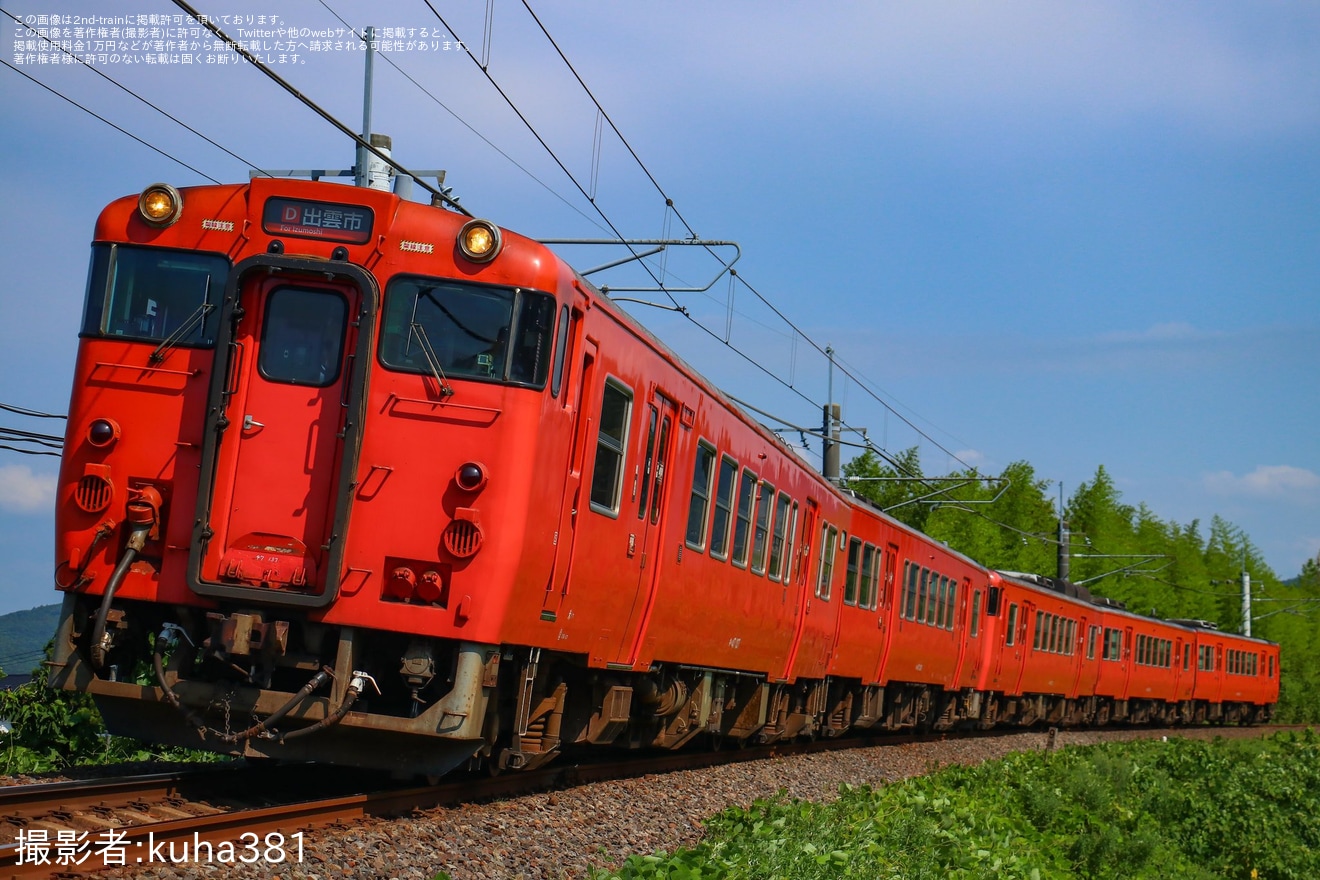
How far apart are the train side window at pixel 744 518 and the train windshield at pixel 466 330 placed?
15.5ft

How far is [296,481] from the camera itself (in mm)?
7582

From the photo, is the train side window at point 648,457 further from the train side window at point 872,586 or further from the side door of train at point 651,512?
the train side window at point 872,586

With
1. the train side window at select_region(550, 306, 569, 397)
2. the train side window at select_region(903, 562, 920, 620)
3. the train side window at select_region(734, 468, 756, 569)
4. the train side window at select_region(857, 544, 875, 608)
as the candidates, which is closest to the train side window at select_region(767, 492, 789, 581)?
the train side window at select_region(734, 468, 756, 569)

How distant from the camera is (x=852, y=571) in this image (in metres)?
17.0

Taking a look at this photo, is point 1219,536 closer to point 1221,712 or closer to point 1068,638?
point 1221,712

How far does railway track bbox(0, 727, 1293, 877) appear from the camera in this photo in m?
5.70

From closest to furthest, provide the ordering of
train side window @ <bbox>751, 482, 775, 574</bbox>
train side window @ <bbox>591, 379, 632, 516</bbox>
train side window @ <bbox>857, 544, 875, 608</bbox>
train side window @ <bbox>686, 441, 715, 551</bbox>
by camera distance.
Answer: train side window @ <bbox>591, 379, 632, 516</bbox>, train side window @ <bbox>686, 441, 715, 551</bbox>, train side window @ <bbox>751, 482, 775, 574</bbox>, train side window @ <bbox>857, 544, 875, 608</bbox>

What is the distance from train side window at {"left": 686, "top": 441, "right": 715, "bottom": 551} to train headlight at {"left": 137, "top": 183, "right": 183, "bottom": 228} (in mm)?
4433

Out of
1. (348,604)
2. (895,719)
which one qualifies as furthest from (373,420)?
(895,719)

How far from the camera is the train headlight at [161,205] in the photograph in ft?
25.9

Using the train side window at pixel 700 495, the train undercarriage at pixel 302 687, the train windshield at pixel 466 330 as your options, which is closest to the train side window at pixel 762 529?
the train side window at pixel 700 495

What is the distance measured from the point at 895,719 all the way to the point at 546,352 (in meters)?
14.2

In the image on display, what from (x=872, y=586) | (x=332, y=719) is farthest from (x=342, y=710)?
(x=872, y=586)

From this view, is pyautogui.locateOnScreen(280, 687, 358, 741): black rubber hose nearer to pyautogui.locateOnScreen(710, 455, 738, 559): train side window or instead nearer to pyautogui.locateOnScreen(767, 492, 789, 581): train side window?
pyautogui.locateOnScreen(710, 455, 738, 559): train side window
